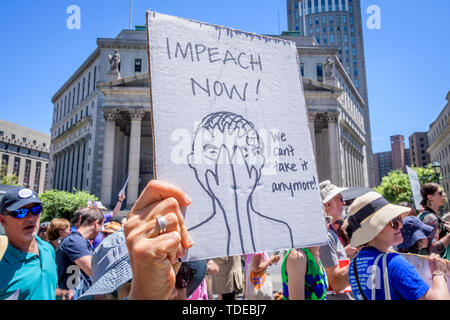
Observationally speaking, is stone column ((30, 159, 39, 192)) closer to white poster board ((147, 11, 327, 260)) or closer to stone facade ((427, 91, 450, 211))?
stone facade ((427, 91, 450, 211))

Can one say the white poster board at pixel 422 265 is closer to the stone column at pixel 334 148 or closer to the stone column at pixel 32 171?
the stone column at pixel 334 148

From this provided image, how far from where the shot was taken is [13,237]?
2.44 metres

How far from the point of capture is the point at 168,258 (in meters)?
1.44

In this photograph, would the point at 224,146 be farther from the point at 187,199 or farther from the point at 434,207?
the point at 434,207

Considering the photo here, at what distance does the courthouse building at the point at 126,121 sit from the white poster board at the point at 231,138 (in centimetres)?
2791

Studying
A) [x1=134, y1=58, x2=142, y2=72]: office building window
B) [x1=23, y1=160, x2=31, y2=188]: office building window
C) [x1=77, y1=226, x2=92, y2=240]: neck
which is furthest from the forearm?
[x1=23, y1=160, x2=31, y2=188]: office building window

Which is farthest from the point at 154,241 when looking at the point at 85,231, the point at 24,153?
the point at 24,153

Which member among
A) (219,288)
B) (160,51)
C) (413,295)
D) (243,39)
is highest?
(243,39)

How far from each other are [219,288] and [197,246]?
4.12 m

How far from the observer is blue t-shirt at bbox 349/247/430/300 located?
1940mm

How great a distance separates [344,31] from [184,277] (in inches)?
4323

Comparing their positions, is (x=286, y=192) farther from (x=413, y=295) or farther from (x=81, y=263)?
(x=81, y=263)
